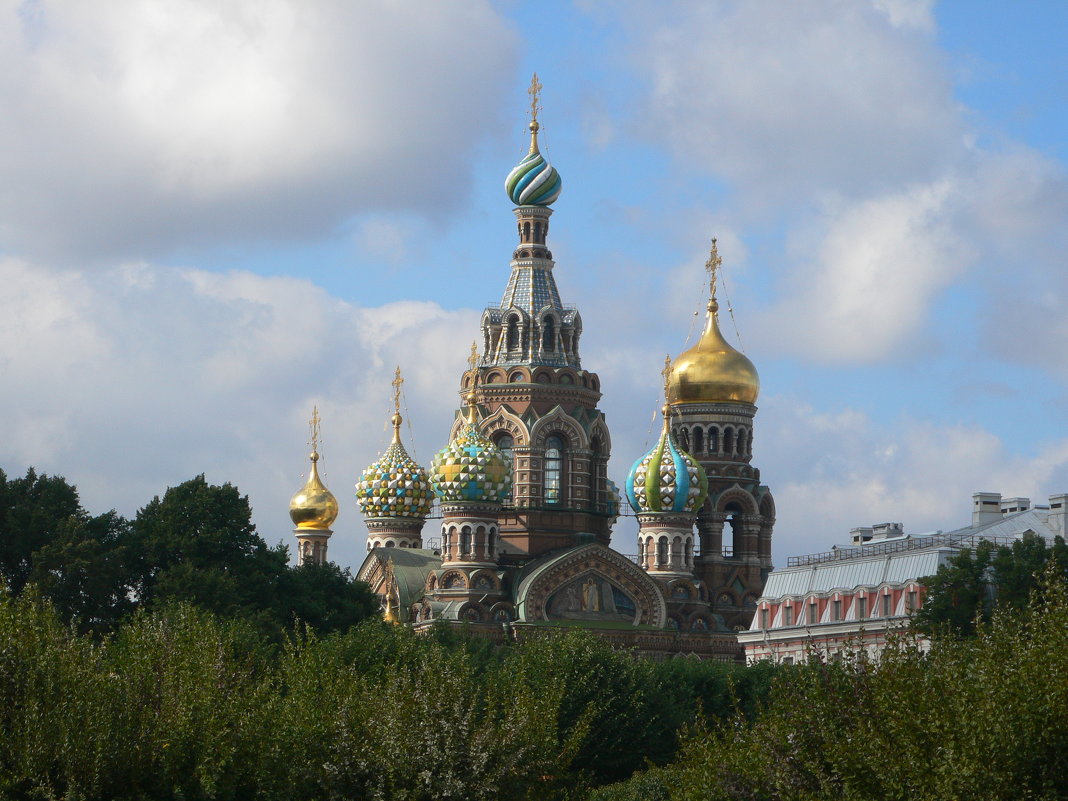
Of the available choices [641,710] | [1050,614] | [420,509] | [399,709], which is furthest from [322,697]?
[420,509]

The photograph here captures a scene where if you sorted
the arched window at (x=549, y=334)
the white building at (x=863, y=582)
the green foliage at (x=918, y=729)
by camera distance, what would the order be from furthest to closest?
the arched window at (x=549, y=334), the white building at (x=863, y=582), the green foliage at (x=918, y=729)

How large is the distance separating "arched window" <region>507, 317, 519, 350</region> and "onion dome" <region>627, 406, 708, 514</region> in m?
6.53

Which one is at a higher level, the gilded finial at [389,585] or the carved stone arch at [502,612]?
the gilded finial at [389,585]

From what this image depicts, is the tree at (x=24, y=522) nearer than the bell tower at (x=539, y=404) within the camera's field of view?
Yes

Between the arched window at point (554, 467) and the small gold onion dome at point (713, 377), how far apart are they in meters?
6.38

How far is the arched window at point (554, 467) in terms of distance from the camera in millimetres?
74875

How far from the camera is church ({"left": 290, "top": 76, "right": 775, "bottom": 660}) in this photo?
7100cm

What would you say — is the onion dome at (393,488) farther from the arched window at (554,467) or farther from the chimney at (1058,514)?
the chimney at (1058,514)

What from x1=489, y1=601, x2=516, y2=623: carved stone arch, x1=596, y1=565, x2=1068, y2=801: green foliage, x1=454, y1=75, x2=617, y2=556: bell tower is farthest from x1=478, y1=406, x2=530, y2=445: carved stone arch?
x1=596, y1=565, x2=1068, y2=801: green foliage

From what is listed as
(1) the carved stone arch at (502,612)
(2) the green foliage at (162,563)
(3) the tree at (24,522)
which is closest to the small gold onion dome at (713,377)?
(1) the carved stone arch at (502,612)

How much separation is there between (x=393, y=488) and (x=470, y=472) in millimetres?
10000

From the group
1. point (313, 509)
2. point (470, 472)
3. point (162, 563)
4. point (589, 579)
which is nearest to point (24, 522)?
point (162, 563)

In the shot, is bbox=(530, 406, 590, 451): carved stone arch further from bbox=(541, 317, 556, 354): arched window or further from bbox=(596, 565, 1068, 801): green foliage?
bbox=(596, 565, 1068, 801): green foliage

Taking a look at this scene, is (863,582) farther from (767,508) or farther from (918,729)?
(918,729)
